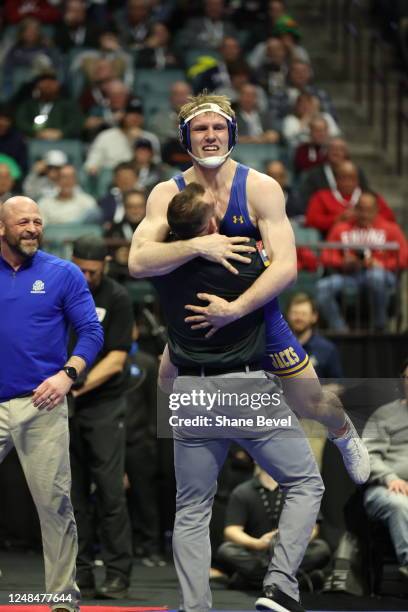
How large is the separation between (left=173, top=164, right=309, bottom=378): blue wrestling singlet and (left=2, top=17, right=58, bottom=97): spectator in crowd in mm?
7968

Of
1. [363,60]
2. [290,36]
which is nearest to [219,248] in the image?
[290,36]

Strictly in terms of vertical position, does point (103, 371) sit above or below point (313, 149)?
below

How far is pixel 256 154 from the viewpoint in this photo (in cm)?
1195

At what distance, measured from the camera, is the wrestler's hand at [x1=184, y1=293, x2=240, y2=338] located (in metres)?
5.08

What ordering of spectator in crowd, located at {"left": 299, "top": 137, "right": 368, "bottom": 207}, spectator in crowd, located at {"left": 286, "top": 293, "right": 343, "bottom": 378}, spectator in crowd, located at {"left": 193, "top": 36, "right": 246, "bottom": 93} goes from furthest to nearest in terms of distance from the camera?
spectator in crowd, located at {"left": 193, "top": 36, "right": 246, "bottom": 93}
spectator in crowd, located at {"left": 299, "top": 137, "right": 368, "bottom": 207}
spectator in crowd, located at {"left": 286, "top": 293, "right": 343, "bottom": 378}

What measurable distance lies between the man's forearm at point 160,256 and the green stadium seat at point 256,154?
6.48m

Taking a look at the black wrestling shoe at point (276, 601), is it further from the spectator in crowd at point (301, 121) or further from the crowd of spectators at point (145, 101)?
the spectator in crowd at point (301, 121)

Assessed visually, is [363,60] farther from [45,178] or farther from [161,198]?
[161,198]

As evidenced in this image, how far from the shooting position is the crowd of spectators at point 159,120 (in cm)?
1032

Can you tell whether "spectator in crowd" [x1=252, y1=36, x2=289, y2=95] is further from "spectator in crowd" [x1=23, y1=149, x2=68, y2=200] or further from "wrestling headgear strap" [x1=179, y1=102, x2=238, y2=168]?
"wrestling headgear strap" [x1=179, y1=102, x2=238, y2=168]

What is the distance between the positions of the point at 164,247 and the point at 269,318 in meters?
0.57

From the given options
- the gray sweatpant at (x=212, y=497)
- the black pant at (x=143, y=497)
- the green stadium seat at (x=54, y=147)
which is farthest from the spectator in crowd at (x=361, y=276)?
the gray sweatpant at (x=212, y=497)

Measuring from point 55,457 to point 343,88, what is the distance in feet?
31.4

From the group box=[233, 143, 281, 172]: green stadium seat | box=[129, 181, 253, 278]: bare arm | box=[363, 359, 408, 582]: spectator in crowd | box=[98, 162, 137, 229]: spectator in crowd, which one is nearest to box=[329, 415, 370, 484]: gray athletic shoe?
box=[363, 359, 408, 582]: spectator in crowd
